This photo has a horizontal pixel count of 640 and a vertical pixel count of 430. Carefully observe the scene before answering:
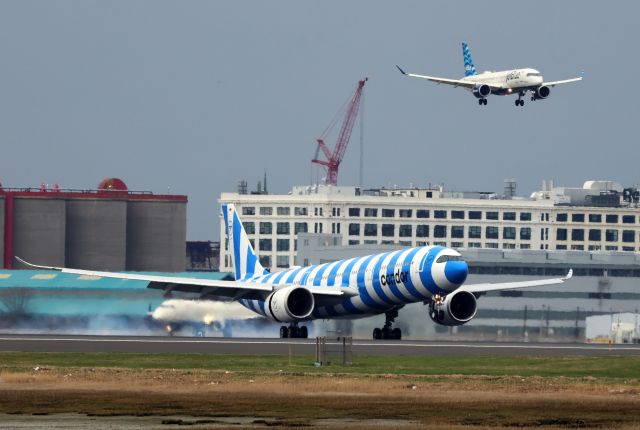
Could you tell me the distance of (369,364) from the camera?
208 feet

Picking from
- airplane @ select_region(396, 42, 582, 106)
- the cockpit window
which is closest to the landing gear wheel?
the cockpit window

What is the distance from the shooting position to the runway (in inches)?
2864

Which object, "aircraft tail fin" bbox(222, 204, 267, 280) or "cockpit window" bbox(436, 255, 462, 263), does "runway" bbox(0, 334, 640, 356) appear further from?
"aircraft tail fin" bbox(222, 204, 267, 280)

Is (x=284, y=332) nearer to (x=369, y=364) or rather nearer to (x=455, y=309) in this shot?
(x=455, y=309)

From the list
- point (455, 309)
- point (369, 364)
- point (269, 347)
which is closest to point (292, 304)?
point (455, 309)

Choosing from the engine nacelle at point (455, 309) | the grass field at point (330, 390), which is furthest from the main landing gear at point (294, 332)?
the grass field at point (330, 390)

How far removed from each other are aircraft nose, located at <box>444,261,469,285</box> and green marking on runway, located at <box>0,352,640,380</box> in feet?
44.3

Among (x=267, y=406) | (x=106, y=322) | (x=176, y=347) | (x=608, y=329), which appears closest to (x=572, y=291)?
(x=608, y=329)

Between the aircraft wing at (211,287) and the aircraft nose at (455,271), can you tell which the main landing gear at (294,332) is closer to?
the aircraft wing at (211,287)

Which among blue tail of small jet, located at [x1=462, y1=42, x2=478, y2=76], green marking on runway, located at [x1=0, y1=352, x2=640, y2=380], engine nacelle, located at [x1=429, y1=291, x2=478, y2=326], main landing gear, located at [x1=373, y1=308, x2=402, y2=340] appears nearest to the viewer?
green marking on runway, located at [x1=0, y1=352, x2=640, y2=380]

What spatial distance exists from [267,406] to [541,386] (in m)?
11.5

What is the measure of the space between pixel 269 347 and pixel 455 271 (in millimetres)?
11646

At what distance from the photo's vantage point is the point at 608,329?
397 feet

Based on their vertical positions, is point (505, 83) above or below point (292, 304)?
above
